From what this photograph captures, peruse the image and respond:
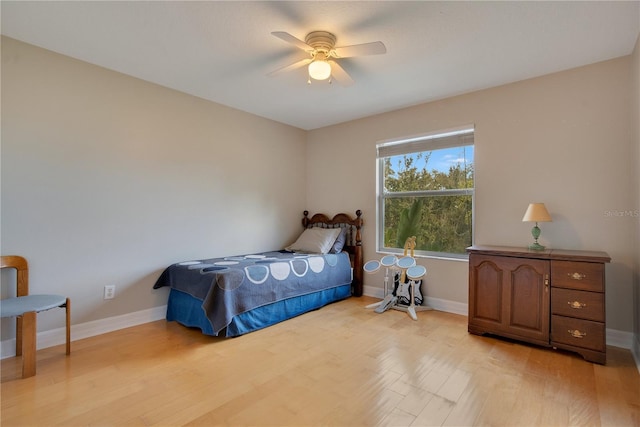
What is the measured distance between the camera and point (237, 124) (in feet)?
12.6

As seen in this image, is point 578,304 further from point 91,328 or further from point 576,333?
point 91,328

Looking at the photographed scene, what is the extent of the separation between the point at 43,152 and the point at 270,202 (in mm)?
2345

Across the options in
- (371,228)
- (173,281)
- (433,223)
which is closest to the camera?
(173,281)

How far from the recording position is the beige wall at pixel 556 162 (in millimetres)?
2514

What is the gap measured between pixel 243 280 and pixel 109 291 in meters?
1.22

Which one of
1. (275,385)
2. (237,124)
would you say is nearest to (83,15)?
(237,124)

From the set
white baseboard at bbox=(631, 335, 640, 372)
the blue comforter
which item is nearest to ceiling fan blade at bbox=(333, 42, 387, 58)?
the blue comforter

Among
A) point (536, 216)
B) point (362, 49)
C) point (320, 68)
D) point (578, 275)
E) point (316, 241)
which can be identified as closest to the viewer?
point (362, 49)

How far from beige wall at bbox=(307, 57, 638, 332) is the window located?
0.51 ft

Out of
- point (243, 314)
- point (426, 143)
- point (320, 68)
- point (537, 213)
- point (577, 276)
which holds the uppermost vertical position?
point (320, 68)

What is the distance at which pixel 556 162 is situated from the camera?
278cm

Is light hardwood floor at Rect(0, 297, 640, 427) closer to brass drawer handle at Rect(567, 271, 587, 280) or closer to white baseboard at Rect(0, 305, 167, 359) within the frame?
white baseboard at Rect(0, 305, 167, 359)

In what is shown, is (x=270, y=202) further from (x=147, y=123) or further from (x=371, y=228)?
(x=147, y=123)

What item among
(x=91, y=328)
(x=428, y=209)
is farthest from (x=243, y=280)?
(x=428, y=209)
